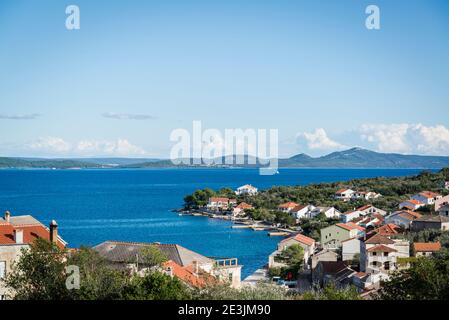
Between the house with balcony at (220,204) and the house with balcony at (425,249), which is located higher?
the house with balcony at (425,249)

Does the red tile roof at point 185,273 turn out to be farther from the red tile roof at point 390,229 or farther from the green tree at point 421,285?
the red tile roof at point 390,229

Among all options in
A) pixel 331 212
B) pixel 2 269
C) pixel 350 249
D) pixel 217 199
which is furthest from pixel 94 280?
pixel 217 199

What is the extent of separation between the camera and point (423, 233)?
27766 millimetres

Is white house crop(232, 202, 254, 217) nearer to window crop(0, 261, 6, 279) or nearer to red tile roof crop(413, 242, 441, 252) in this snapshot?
red tile roof crop(413, 242, 441, 252)

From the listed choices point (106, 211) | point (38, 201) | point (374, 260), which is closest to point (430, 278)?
point (374, 260)

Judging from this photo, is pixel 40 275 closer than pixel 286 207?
Yes

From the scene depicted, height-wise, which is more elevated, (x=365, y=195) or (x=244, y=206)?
(x=365, y=195)

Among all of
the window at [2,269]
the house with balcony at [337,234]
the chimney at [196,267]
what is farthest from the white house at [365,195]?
the window at [2,269]

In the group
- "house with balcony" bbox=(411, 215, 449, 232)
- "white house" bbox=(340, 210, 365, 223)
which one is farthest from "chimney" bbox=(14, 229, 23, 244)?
"white house" bbox=(340, 210, 365, 223)

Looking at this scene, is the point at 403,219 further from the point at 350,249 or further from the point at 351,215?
the point at 351,215

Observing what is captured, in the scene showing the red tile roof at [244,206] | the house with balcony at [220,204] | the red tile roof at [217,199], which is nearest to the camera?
the red tile roof at [244,206]

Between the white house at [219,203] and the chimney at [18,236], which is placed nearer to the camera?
the chimney at [18,236]

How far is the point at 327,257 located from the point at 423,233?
6527 millimetres

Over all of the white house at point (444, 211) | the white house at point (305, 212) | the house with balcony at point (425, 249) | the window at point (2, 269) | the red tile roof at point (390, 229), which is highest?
the window at point (2, 269)
